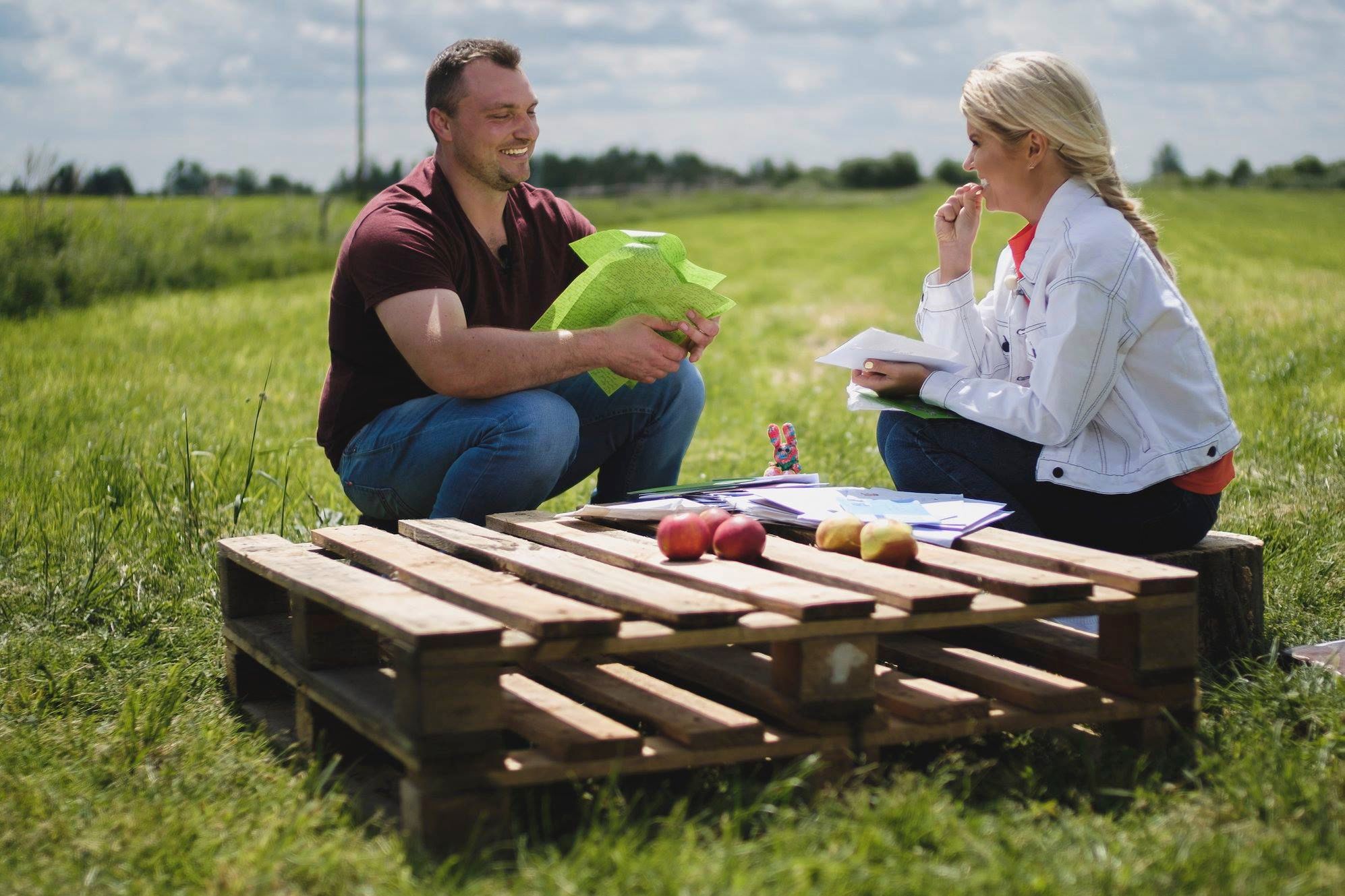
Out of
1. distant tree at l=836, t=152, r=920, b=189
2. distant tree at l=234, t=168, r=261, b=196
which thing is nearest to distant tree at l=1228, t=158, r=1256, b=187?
distant tree at l=836, t=152, r=920, b=189

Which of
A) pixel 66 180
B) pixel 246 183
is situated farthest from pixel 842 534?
pixel 246 183

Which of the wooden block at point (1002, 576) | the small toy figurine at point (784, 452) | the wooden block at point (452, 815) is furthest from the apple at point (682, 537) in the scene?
the small toy figurine at point (784, 452)

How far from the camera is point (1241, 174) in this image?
70000mm

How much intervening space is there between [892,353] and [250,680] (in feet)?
6.19

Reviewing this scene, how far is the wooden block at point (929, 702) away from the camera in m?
2.59

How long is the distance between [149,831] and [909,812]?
4.51 feet

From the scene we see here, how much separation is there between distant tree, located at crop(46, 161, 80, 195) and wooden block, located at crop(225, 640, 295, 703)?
9891 millimetres

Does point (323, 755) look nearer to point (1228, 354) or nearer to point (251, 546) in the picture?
point (251, 546)

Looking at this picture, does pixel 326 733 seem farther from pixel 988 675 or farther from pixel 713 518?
pixel 988 675

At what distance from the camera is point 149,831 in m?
2.41

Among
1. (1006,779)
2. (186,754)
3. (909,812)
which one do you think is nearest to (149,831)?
(186,754)

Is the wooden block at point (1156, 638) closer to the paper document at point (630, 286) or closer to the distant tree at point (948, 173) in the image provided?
the paper document at point (630, 286)

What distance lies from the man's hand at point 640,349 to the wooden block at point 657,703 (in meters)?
1.07

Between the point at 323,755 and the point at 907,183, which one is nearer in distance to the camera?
the point at 323,755
